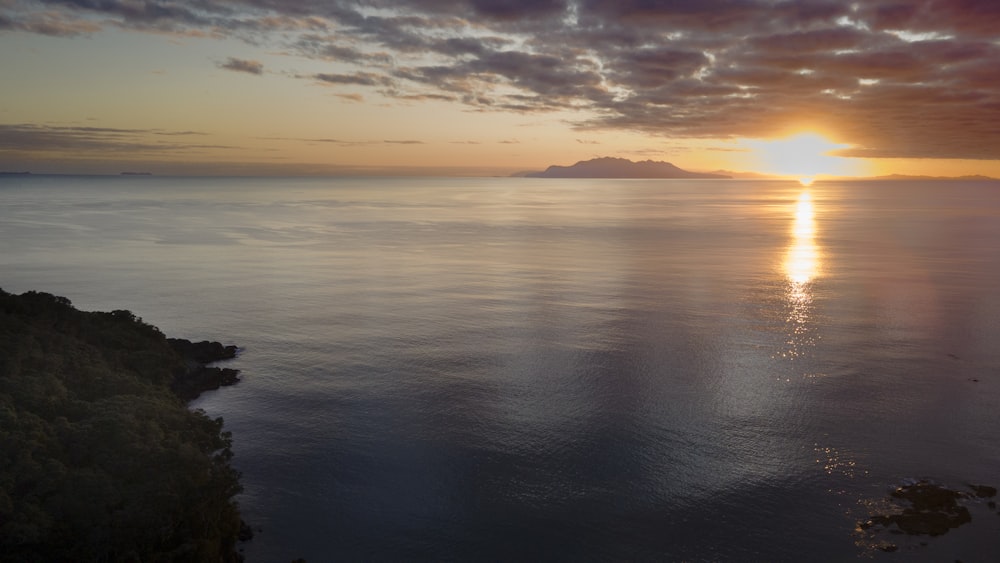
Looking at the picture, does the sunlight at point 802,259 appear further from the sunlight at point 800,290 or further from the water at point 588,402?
the water at point 588,402

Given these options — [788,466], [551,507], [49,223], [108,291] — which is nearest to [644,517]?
[551,507]

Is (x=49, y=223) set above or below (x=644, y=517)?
above

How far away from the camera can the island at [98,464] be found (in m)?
27.1

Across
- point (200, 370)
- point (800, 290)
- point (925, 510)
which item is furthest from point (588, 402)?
point (800, 290)

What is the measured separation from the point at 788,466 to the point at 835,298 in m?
53.1

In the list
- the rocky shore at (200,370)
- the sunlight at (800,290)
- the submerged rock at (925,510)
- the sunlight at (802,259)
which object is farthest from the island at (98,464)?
the sunlight at (802,259)

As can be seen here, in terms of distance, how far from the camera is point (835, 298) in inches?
3364

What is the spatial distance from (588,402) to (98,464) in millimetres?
30521

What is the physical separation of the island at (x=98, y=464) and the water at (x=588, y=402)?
3463 mm

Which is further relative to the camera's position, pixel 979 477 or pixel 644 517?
pixel 979 477

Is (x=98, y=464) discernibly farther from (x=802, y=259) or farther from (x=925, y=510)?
(x=802, y=259)

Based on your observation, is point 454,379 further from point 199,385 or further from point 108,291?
point 108,291

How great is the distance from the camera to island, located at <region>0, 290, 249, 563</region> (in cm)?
2712

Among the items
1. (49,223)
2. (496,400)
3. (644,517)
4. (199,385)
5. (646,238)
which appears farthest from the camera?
(49,223)
